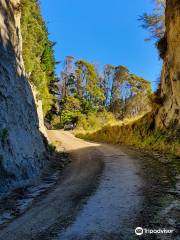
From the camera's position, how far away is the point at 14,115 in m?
15.7

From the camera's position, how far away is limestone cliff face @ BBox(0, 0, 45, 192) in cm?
1342

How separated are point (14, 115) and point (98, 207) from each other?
7.75 metres

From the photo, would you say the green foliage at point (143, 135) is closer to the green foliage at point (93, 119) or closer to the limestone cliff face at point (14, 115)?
the limestone cliff face at point (14, 115)

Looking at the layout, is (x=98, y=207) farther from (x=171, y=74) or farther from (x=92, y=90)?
(x=92, y=90)

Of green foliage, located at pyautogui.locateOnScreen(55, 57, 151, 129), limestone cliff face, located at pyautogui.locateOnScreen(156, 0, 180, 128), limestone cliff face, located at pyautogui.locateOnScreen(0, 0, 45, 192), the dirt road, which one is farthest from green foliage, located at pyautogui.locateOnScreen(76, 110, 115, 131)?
the dirt road

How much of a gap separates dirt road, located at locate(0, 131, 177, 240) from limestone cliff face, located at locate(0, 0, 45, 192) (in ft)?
5.42

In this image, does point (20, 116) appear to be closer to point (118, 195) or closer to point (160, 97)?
point (118, 195)

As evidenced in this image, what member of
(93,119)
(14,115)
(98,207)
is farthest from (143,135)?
(93,119)

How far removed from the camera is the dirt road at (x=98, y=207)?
7.22 m

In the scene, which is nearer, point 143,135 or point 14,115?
point 14,115

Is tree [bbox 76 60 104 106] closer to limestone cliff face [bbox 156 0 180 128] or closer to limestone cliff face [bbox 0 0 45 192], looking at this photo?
limestone cliff face [bbox 156 0 180 128]

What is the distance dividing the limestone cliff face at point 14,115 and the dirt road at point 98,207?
1652mm

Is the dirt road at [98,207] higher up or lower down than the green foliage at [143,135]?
lower down

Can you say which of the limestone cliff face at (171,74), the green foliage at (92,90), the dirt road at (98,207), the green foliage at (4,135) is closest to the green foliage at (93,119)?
the green foliage at (92,90)
